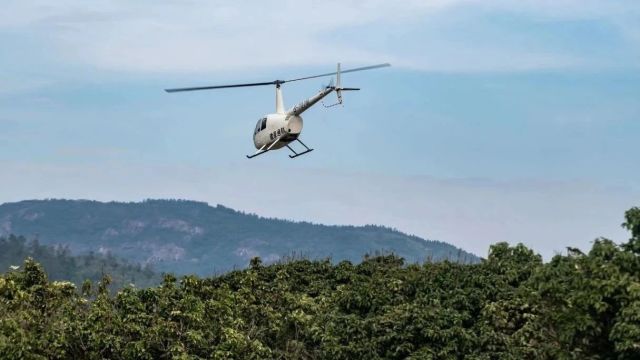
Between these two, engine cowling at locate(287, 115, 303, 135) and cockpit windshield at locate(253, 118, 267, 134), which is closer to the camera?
engine cowling at locate(287, 115, 303, 135)

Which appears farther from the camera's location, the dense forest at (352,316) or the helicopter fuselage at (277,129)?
the helicopter fuselage at (277,129)

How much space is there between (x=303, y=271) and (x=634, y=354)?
28.9m

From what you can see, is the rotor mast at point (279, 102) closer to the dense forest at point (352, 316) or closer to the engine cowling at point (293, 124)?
the engine cowling at point (293, 124)

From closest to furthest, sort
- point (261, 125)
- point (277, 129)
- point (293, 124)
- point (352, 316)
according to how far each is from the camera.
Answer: point (352, 316)
point (293, 124)
point (277, 129)
point (261, 125)

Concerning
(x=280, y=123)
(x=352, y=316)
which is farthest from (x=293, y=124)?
(x=352, y=316)

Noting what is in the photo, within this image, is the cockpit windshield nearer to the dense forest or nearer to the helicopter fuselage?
the helicopter fuselage

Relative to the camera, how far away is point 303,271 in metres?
59.2

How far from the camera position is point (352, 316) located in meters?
43.5

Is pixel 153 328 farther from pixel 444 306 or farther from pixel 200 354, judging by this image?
pixel 444 306

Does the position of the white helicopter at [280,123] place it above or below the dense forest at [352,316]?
above

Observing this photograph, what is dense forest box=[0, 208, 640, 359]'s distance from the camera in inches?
1314

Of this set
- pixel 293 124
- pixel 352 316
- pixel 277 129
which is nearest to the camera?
pixel 352 316

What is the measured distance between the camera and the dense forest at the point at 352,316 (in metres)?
33.4

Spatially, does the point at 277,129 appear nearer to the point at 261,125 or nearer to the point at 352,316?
the point at 261,125
